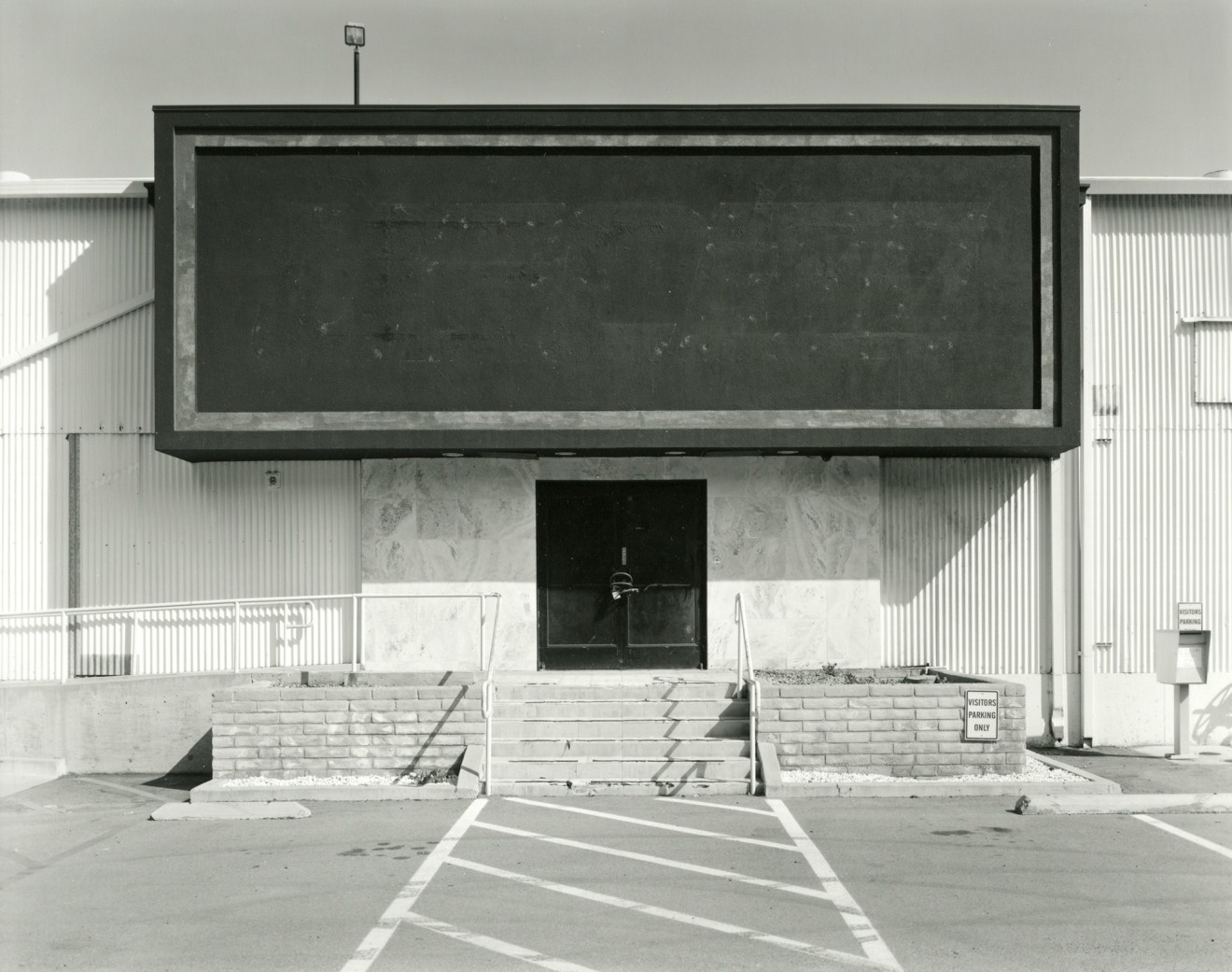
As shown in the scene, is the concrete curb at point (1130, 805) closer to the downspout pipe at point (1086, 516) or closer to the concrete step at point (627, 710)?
the concrete step at point (627, 710)

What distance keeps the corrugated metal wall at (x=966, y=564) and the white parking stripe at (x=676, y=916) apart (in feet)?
26.7

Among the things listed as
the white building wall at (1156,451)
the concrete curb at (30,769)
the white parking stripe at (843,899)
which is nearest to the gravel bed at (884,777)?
the white parking stripe at (843,899)

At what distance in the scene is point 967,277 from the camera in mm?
13906

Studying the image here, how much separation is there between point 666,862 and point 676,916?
4.64ft

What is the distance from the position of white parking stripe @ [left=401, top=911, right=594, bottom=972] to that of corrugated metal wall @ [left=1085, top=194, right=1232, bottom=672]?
1105cm

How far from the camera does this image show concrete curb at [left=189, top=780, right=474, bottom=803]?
1141 cm

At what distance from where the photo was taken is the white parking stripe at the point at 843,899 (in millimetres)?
6691

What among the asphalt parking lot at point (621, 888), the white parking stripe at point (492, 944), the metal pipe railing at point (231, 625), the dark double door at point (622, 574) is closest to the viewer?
the white parking stripe at point (492, 944)

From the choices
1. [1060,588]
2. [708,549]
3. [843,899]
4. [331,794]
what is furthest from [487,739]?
[1060,588]

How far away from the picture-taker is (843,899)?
7816mm

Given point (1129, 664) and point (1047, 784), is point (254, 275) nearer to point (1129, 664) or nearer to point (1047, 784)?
point (1047, 784)

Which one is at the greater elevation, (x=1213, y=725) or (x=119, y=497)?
(x=119, y=497)

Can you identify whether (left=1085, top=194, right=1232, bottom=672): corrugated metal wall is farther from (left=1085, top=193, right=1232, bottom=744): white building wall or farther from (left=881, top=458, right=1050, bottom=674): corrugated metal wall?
(left=881, top=458, right=1050, bottom=674): corrugated metal wall

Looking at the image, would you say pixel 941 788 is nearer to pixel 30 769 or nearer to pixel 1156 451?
pixel 1156 451
